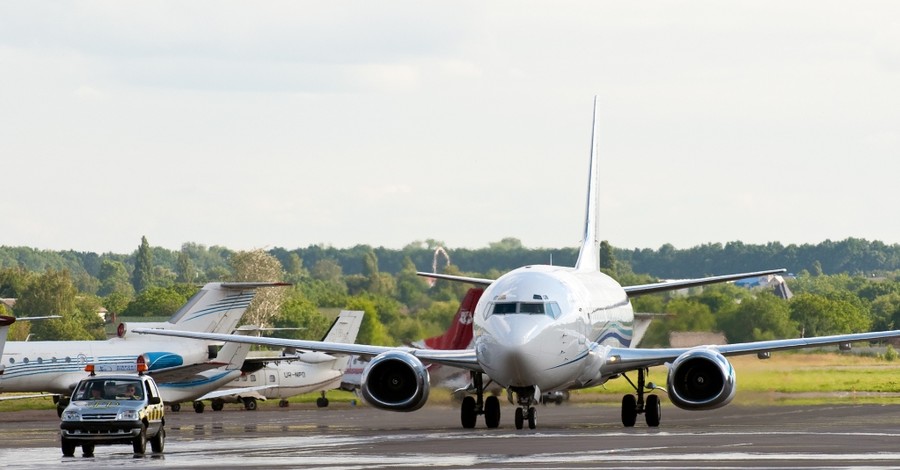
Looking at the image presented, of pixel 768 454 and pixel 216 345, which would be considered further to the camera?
pixel 216 345

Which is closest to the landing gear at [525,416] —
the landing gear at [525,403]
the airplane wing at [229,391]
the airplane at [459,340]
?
the landing gear at [525,403]

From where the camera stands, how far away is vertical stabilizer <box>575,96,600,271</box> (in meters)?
47.6

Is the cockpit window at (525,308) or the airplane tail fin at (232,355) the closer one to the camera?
the cockpit window at (525,308)

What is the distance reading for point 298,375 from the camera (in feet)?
224

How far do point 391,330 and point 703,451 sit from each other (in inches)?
1776

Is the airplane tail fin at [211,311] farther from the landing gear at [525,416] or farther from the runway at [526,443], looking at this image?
the landing gear at [525,416]

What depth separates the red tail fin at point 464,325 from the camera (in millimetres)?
52188

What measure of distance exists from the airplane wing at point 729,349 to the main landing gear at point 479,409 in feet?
10.8

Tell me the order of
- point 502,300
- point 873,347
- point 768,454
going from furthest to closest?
point 873,347, point 502,300, point 768,454

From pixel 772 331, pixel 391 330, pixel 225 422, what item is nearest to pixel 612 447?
pixel 225 422

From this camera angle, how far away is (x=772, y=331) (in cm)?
6006

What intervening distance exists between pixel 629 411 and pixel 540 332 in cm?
469

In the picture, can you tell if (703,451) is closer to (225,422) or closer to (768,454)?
(768,454)

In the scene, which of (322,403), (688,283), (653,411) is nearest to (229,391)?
(322,403)
